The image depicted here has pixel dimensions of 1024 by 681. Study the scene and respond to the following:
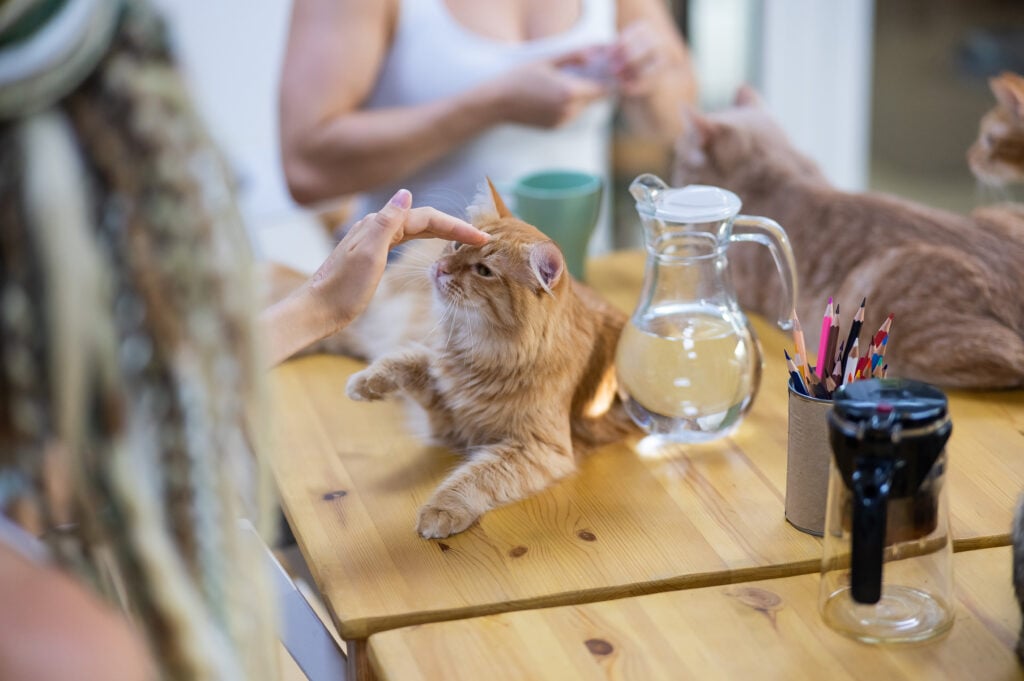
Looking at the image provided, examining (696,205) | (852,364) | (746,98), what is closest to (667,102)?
(746,98)

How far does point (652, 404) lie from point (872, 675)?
1.36ft

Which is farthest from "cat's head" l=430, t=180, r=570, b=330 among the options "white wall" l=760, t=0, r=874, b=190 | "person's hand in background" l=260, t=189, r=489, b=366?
"white wall" l=760, t=0, r=874, b=190

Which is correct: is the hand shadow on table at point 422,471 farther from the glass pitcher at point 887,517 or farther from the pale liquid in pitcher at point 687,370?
the glass pitcher at point 887,517

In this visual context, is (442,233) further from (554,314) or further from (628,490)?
(628,490)

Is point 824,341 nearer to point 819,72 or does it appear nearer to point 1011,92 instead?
point 1011,92

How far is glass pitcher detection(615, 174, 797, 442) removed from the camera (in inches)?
46.4

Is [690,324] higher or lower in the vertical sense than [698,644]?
higher

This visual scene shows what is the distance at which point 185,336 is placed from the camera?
67cm

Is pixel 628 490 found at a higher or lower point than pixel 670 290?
lower

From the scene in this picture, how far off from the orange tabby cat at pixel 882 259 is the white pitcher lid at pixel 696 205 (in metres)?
0.38

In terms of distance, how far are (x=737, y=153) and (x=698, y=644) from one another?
3.57ft

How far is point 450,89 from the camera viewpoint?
1939 millimetres

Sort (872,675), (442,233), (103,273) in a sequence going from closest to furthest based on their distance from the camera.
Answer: (103,273), (872,675), (442,233)

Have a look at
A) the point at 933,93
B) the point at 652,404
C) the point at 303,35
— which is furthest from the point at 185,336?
the point at 933,93
